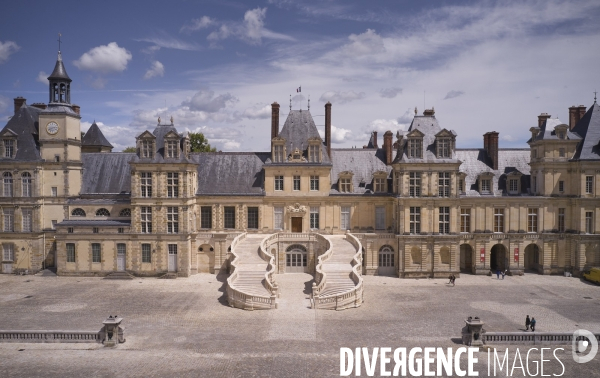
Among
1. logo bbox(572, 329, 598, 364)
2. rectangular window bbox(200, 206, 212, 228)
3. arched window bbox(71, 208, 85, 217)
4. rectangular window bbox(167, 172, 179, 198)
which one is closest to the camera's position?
logo bbox(572, 329, 598, 364)

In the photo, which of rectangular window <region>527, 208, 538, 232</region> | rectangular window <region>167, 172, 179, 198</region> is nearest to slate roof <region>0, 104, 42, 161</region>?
rectangular window <region>167, 172, 179, 198</region>

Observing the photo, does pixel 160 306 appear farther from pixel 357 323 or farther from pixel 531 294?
pixel 531 294

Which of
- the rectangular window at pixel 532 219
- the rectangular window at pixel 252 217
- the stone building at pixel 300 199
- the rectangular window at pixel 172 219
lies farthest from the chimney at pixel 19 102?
the rectangular window at pixel 532 219

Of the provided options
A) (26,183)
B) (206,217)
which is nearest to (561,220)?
(206,217)

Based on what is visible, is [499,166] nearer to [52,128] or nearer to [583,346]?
[583,346]

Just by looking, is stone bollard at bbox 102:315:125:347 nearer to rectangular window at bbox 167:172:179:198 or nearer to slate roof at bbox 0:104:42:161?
rectangular window at bbox 167:172:179:198

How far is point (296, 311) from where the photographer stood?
32.3m

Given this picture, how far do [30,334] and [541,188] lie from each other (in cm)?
4251

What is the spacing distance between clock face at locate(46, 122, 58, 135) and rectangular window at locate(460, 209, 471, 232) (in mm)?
38866

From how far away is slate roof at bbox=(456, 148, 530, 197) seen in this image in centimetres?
4738

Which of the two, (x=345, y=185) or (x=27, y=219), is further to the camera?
(x=345, y=185)

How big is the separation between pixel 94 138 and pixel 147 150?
656 inches

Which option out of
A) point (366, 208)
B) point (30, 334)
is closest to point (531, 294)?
point (366, 208)

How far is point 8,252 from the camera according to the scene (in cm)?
4625
